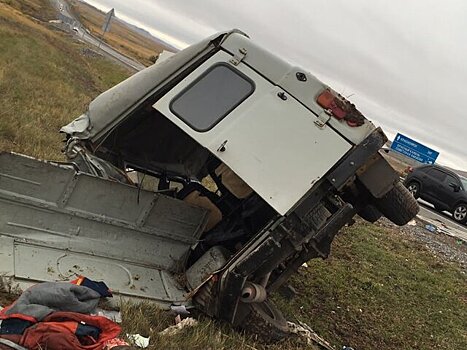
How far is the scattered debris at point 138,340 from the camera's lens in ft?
12.1

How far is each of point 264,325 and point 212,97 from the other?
1.95m

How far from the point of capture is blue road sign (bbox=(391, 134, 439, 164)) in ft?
126

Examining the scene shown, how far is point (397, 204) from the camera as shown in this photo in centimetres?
474

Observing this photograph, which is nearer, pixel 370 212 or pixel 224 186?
pixel 370 212

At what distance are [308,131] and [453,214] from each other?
65.9ft

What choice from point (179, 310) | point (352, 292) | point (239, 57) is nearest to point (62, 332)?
point (179, 310)

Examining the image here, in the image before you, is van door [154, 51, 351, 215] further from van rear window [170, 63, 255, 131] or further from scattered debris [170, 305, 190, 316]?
scattered debris [170, 305, 190, 316]

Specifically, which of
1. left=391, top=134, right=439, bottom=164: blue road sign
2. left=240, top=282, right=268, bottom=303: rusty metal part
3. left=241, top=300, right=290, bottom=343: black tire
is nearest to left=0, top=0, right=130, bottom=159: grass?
left=241, top=300, right=290, bottom=343: black tire

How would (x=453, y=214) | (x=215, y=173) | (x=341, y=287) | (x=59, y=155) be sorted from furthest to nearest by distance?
(x=453, y=214)
(x=59, y=155)
(x=341, y=287)
(x=215, y=173)

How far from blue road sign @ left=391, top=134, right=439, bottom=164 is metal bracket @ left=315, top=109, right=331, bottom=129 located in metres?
36.0

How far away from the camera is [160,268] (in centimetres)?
500

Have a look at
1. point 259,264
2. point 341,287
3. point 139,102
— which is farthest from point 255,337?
point 341,287

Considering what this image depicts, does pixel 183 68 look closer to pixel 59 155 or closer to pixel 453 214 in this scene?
pixel 59 155

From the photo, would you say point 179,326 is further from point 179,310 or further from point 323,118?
point 323,118
